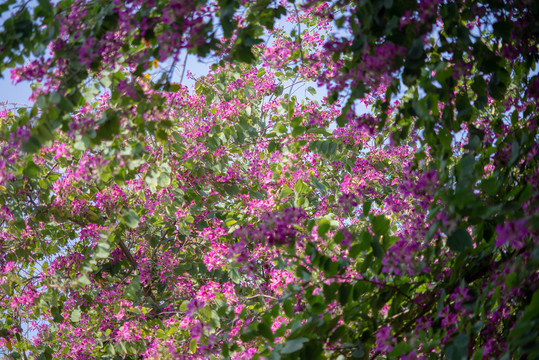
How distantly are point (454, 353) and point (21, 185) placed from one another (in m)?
3.52

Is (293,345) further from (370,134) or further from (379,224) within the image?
(370,134)

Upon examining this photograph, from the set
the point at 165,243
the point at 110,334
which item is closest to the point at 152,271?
the point at 165,243

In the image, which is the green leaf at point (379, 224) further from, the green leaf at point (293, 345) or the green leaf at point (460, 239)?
the green leaf at point (293, 345)

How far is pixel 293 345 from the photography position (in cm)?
183

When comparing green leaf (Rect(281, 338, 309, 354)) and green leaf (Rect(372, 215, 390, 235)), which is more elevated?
green leaf (Rect(372, 215, 390, 235))

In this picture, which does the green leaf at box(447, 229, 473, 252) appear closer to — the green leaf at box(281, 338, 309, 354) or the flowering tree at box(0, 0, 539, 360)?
the flowering tree at box(0, 0, 539, 360)

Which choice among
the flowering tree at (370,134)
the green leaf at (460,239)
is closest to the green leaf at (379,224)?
the flowering tree at (370,134)

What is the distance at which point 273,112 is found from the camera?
5473 millimetres

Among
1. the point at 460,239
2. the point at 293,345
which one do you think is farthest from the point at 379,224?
the point at 293,345

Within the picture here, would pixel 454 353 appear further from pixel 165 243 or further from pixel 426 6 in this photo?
pixel 165 243

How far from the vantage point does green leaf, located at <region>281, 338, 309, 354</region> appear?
1810 millimetres

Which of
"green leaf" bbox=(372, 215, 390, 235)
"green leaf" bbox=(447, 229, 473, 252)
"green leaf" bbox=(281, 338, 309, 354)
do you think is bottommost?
"green leaf" bbox=(281, 338, 309, 354)

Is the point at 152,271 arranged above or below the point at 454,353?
above

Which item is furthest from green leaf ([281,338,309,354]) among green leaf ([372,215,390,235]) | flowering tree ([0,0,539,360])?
green leaf ([372,215,390,235])
